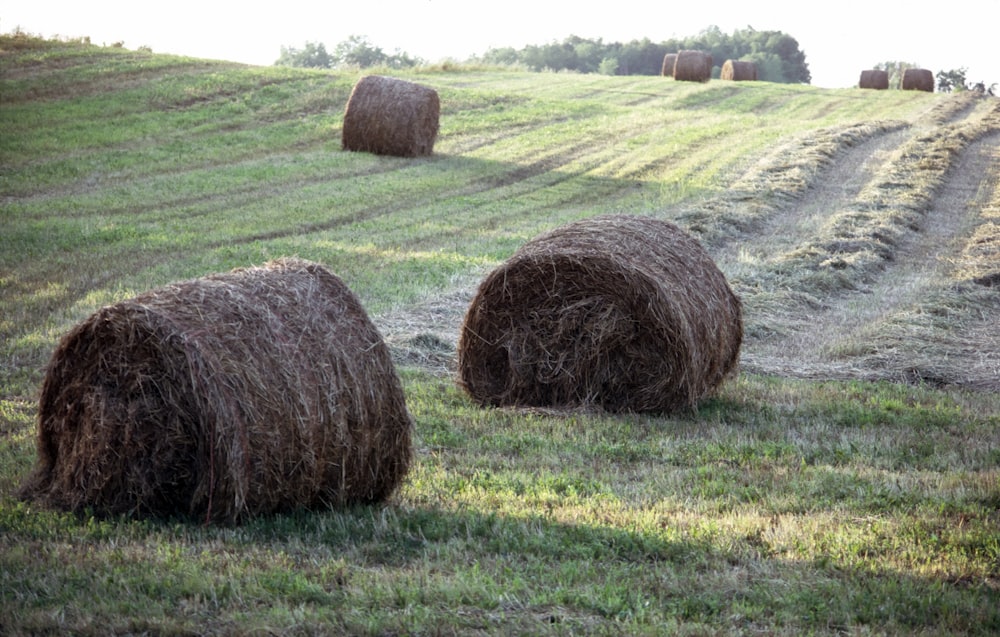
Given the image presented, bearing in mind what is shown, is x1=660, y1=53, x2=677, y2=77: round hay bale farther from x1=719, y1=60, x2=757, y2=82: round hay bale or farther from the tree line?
the tree line

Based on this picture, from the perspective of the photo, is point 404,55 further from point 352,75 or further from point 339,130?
point 339,130

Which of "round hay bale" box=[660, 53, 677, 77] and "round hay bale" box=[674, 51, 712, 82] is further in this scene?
"round hay bale" box=[660, 53, 677, 77]

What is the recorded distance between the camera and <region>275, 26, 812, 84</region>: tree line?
237 ft

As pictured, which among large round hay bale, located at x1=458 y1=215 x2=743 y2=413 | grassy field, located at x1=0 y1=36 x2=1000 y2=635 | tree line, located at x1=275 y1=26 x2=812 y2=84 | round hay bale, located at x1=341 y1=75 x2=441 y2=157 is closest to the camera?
grassy field, located at x1=0 y1=36 x2=1000 y2=635

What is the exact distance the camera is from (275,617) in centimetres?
407

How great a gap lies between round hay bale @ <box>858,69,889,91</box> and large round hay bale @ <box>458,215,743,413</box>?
37.3 m

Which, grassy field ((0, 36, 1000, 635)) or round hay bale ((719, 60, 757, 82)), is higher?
round hay bale ((719, 60, 757, 82))

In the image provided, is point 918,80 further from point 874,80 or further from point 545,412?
point 545,412

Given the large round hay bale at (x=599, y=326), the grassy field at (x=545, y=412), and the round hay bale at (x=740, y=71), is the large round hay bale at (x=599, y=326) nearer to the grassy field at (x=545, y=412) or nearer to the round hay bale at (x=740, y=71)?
the grassy field at (x=545, y=412)

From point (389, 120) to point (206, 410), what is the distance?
1851 centimetres

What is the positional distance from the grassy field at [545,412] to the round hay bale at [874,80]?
17.0 meters

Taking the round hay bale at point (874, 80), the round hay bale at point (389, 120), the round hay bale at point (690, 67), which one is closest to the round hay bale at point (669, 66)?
the round hay bale at point (690, 67)

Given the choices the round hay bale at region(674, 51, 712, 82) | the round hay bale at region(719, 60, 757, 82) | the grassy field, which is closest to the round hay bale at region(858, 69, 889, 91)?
the round hay bale at region(719, 60, 757, 82)

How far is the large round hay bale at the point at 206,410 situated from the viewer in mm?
5066
